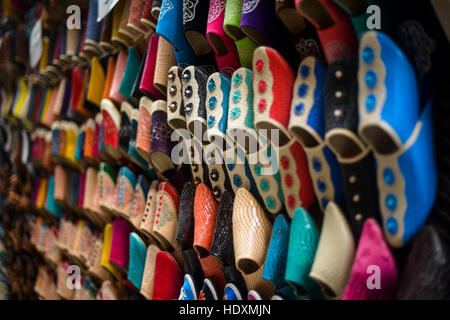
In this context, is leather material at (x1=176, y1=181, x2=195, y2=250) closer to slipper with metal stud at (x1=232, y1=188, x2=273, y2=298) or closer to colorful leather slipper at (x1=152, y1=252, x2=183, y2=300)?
colorful leather slipper at (x1=152, y1=252, x2=183, y2=300)

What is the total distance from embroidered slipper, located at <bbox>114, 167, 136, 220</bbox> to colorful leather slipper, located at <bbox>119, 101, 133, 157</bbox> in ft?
0.20

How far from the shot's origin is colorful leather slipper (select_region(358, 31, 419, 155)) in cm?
49

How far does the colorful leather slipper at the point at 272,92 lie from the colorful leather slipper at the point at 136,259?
52 centimetres

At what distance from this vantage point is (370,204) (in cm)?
56

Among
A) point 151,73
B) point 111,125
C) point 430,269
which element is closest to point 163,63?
point 151,73

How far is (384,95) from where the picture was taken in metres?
0.50

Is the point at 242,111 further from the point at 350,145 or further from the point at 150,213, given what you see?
the point at 150,213

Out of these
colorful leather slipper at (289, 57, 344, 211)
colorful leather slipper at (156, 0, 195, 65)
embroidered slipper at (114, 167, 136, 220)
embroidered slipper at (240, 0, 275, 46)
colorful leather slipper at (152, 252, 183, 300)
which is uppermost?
colorful leather slipper at (156, 0, 195, 65)

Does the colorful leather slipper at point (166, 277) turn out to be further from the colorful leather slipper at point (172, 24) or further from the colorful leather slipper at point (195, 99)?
the colorful leather slipper at point (172, 24)

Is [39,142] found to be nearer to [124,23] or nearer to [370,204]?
[124,23]

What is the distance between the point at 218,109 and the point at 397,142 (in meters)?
0.32

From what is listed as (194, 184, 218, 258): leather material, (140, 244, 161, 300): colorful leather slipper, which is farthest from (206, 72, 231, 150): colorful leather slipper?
(140, 244, 161, 300): colorful leather slipper

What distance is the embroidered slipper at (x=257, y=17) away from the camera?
669 mm
